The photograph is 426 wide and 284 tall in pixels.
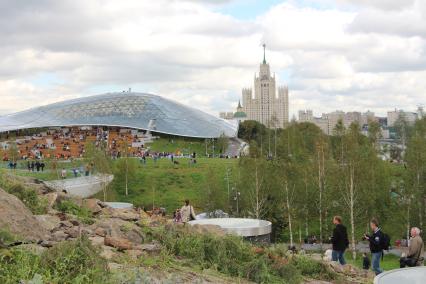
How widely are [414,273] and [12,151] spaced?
134 ft

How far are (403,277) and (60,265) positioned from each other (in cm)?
426

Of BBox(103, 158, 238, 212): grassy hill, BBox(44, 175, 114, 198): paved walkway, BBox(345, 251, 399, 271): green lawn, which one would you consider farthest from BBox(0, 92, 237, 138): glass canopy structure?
BBox(345, 251, 399, 271): green lawn

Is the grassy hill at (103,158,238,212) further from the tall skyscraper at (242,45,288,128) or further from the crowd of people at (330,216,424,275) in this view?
the tall skyscraper at (242,45,288,128)

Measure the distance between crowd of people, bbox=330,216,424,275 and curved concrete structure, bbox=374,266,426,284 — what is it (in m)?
2.31

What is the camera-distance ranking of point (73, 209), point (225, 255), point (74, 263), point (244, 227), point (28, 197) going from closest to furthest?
point (74, 263)
point (225, 255)
point (28, 197)
point (73, 209)
point (244, 227)

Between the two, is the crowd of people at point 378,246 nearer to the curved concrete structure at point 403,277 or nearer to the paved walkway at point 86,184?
the curved concrete structure at point 403,277

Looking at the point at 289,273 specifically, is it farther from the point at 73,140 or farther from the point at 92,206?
the point at 73,140

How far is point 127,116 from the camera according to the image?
257ft

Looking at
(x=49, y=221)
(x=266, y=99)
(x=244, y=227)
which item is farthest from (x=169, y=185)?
(x=266, y=99)

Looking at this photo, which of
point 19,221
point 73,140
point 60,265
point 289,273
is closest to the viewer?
point 60,265

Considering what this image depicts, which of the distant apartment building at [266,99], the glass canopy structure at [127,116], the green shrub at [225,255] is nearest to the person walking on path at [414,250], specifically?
the green shrub at [225,255]

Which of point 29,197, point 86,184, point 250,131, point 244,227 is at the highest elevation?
point 250,131

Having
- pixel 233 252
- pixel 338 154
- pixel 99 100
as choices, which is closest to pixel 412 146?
pixel 338 154

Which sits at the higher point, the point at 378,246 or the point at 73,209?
the point at 73,209
